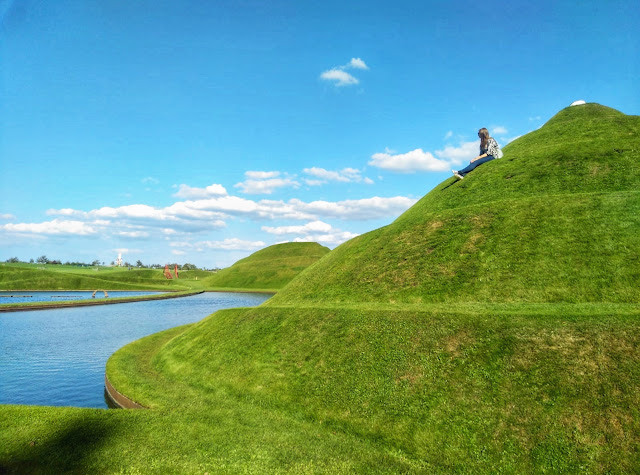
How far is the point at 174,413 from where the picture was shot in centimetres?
1638

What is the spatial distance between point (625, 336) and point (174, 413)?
20110mm

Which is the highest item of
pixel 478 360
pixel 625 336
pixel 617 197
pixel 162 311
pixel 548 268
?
pixel 617 197

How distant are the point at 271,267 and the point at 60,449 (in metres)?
149

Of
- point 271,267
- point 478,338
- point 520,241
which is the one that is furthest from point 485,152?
point 271,267

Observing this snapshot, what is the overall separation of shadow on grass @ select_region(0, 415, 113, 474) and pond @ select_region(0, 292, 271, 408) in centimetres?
978

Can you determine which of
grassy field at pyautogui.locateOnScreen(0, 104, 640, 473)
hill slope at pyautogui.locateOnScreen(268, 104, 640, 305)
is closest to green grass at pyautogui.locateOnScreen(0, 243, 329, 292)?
hill slope at pyautogui.locateOnScreen(268, 104, 640, 305)

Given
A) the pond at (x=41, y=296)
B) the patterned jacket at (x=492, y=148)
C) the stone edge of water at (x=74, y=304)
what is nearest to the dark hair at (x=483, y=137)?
the patterned jacket at (x=492, y=148)

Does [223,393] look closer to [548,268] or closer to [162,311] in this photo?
[548,268]

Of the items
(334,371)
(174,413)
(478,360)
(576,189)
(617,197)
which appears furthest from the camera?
(576,189)

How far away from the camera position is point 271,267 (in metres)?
161

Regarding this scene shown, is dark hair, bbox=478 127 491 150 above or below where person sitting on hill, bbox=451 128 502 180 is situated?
above

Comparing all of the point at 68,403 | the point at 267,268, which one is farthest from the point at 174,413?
the point at 267,268

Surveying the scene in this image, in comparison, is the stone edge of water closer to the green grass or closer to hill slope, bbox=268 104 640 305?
the green grass

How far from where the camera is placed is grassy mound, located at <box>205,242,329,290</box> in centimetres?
14950
